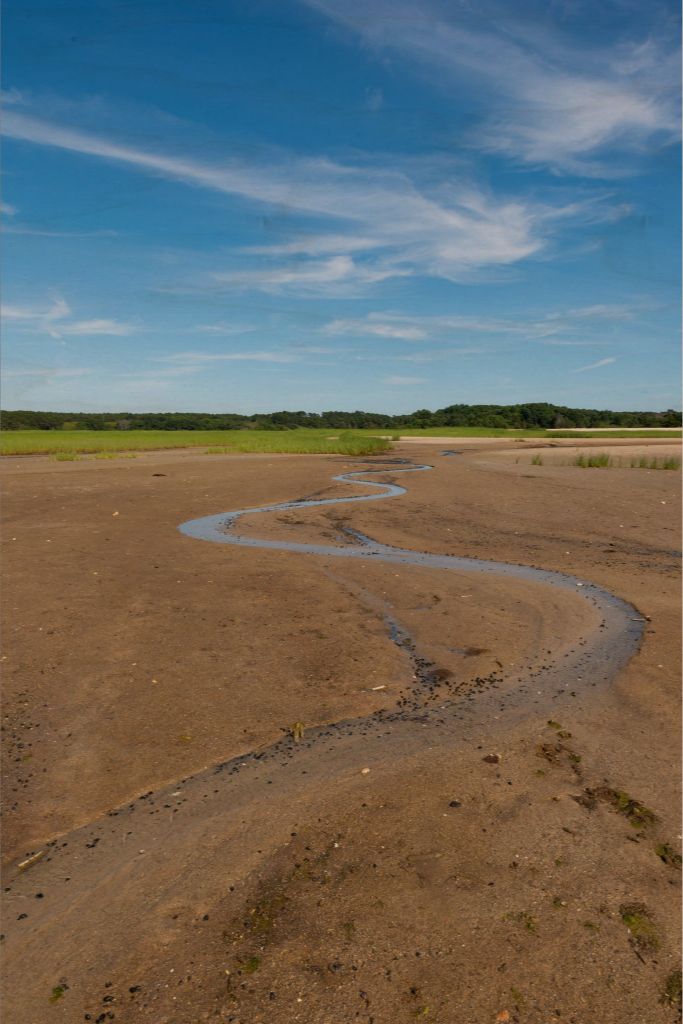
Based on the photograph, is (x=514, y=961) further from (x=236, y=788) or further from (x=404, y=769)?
(x=236, y=788)

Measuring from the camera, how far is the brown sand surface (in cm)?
351

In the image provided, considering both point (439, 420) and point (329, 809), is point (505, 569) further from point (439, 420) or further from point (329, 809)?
point (439, 420)

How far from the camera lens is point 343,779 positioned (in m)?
5.51

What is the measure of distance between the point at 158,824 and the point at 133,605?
5476 millimetres

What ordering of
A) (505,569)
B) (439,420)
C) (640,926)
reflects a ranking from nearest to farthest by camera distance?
(640,926)
(505,569)
(439,420)

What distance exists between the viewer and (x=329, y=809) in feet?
16.7

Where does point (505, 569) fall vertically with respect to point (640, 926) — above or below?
above

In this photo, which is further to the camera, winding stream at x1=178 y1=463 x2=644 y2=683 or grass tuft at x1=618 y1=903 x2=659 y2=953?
winding stream at x1=178 y1=463 x2=644 y2=683

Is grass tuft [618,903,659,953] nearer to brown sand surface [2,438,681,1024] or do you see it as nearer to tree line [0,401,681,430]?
brown sand surface [2,438,681,1024]

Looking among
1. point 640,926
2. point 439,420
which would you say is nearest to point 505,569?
point 640,926

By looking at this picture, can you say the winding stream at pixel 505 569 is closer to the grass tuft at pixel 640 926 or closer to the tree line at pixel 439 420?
the grass tuft at pixel 640 926

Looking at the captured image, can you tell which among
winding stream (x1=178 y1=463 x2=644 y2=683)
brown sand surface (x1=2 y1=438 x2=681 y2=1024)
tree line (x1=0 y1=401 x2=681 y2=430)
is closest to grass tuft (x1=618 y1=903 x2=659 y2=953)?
brown sand surface (x1=2 y1=438 x2=681 y2=1024)

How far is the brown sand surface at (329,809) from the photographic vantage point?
3514 millimetres

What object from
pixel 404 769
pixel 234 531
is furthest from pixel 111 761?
pixel 234 531
